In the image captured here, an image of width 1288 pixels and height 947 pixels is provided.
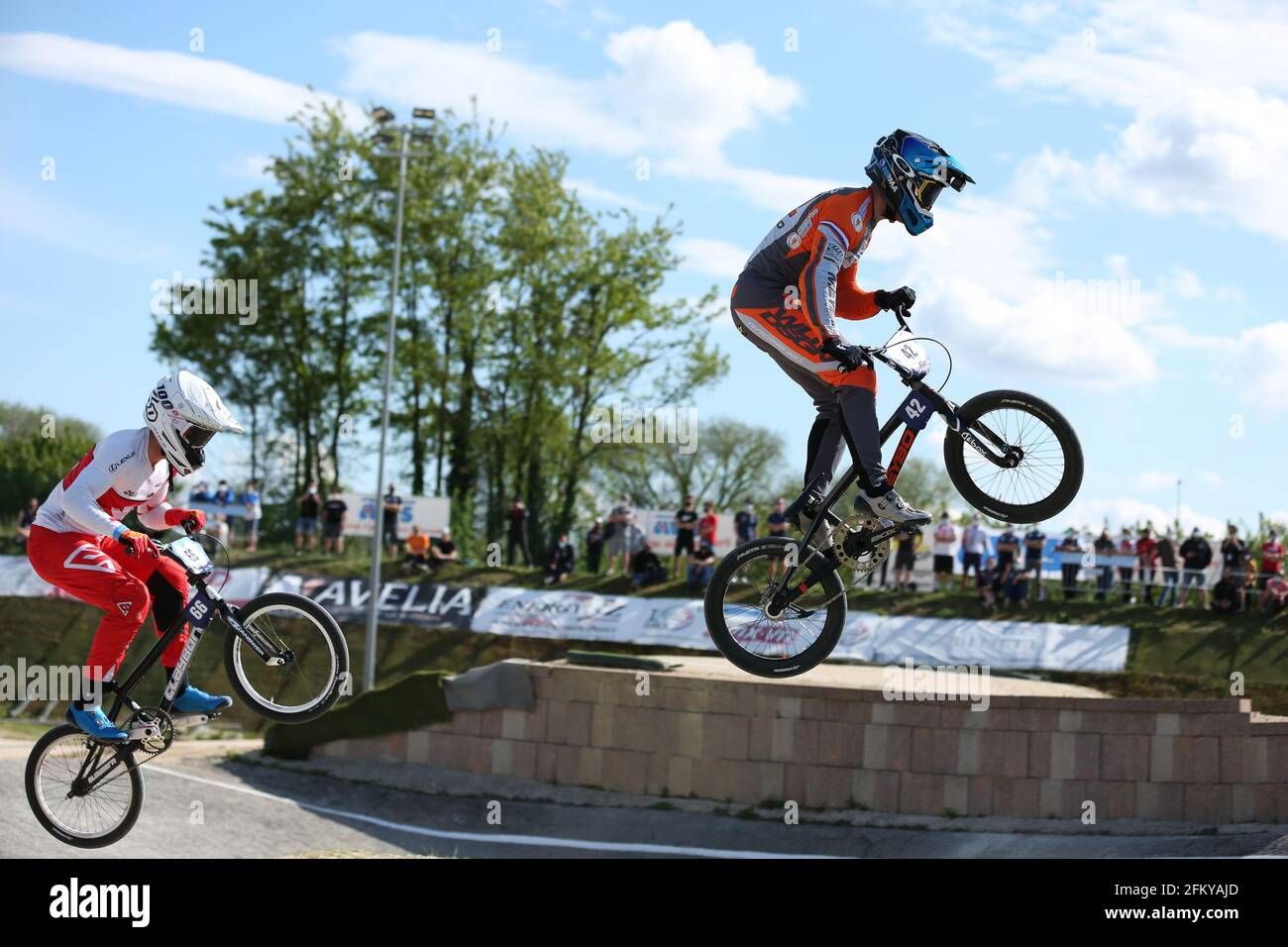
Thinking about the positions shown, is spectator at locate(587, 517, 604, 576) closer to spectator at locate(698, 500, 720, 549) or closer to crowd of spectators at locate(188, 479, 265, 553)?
spectator at locate(698, 500, 720, 549)

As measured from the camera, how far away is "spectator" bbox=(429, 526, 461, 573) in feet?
142

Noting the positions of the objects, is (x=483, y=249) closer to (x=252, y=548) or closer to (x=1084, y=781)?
(x=252, y=548)

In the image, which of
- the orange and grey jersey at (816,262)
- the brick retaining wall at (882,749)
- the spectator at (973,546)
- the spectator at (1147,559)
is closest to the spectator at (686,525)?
the spectator at (973,546)

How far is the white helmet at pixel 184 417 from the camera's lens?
35.0ft

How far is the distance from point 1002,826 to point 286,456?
3877cm

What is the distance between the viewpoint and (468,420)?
55.8 m

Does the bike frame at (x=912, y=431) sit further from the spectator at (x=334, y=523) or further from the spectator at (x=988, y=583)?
the spectator at (x=334, y=523)

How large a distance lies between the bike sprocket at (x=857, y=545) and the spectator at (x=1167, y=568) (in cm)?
2946
